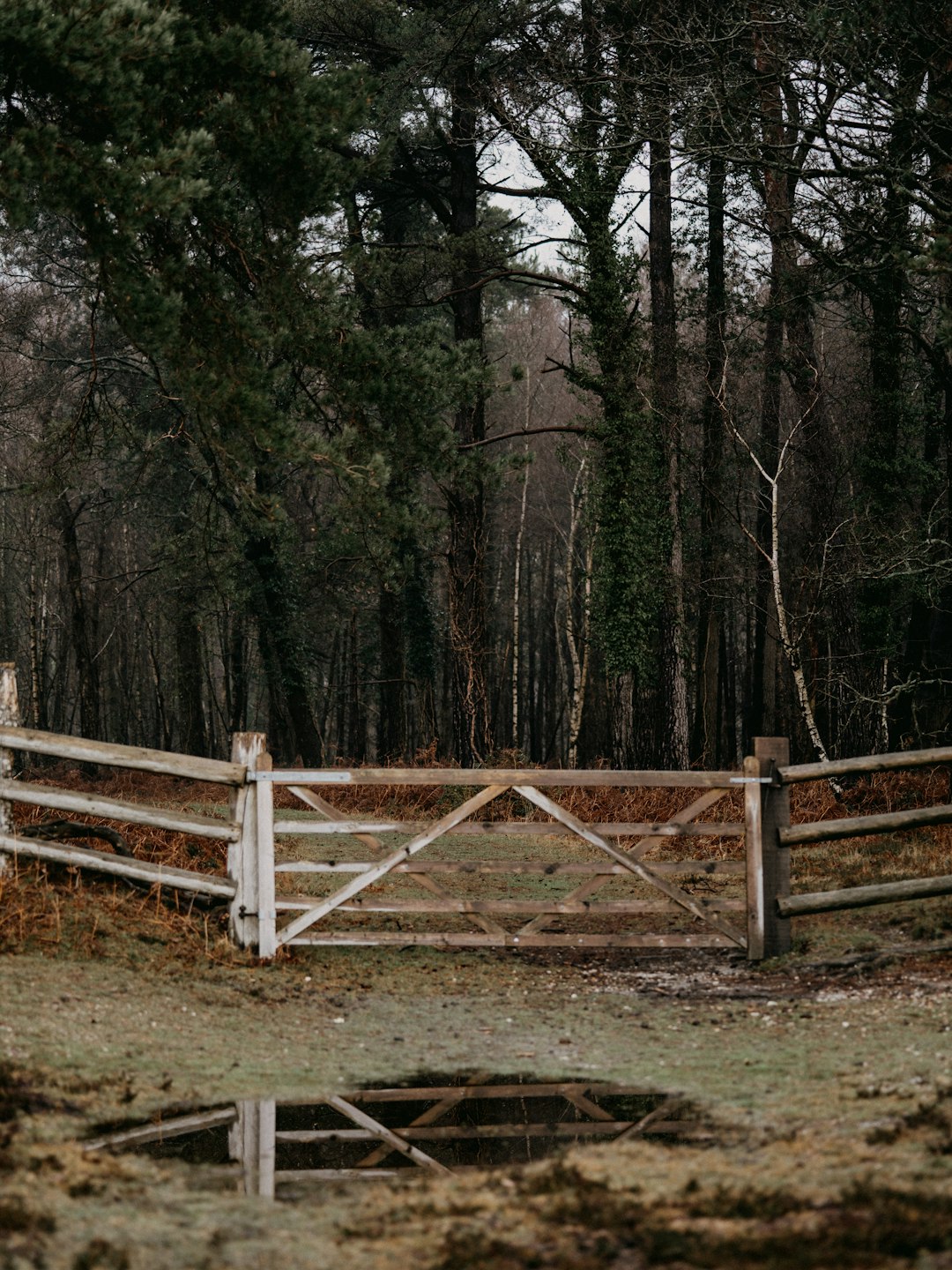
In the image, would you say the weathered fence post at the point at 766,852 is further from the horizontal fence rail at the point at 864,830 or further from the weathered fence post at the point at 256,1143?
the weathered fence post at the point at 256,1143

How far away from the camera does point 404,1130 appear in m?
5.77

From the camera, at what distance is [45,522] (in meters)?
32.5

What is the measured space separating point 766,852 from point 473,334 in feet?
48.5

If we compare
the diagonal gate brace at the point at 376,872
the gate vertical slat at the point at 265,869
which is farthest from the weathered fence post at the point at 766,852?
the gate vertical slat at the point at 265,869

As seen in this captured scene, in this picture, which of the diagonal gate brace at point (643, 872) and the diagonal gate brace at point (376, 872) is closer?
the diagonal gate brace at point (376, 872)

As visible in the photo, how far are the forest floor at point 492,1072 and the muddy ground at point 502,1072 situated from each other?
17 mm

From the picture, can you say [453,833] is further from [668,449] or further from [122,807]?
[668,449]

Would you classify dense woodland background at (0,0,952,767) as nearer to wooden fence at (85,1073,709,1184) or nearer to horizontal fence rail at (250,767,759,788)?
horizontal fence rail at (250,767,759,788)

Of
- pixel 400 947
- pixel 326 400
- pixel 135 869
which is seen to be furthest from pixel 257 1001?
pixel 326 400

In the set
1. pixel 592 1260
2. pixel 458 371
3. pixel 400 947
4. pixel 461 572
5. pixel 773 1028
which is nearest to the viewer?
pixel 592 1260

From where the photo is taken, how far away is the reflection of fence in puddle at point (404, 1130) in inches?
206

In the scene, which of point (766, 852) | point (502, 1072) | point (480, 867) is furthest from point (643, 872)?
point (502, 1072)

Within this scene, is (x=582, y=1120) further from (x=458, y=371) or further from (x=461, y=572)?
(x=461, y=572)

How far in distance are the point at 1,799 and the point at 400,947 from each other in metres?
3.10
